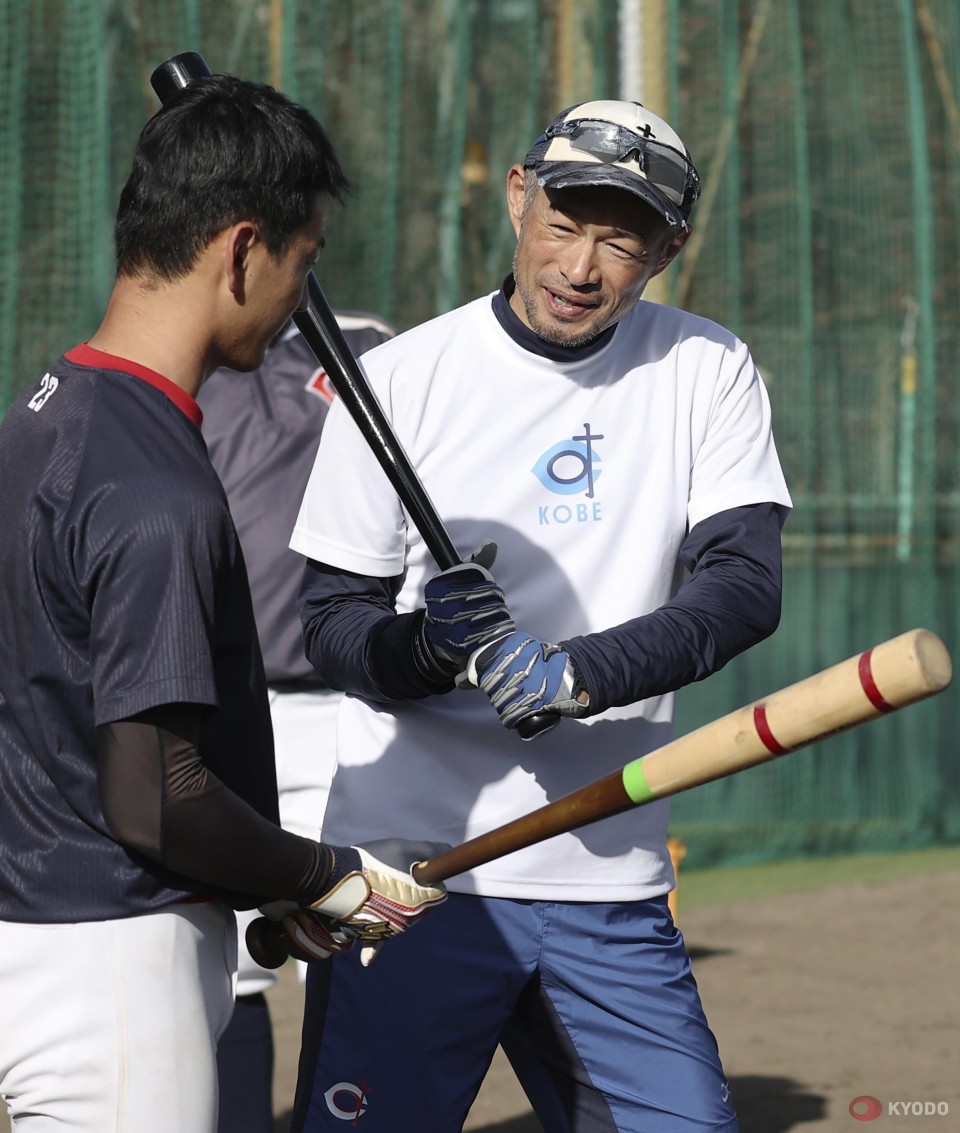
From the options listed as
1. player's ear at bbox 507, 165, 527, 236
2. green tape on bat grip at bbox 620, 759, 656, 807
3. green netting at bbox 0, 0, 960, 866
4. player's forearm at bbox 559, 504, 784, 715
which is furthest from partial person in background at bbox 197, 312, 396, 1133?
green netting at bbox 0, 0, 960, 866

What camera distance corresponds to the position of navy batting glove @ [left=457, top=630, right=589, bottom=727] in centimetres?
236

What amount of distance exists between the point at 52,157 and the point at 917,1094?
14.3ft

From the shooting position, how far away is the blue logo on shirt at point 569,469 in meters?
2.63

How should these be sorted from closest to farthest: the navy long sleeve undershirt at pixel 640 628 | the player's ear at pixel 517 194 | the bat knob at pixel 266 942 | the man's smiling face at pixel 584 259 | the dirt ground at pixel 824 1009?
1. the bat knob at pixel 266 942
2. the navy long sleeve undershirt at pixel 640 628
3. the man's smiling face at pixel 584 259
4. the player's ear at pixel 517 194
5. the dirt ground at pixel 824 1009

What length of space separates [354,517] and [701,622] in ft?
1.87

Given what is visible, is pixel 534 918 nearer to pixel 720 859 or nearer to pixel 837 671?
pixel 837 671

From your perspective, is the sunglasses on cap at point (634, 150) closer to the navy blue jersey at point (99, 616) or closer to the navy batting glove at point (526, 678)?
the navy batting glove at point (526, 678)

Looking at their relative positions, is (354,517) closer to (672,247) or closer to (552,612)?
(552,612)

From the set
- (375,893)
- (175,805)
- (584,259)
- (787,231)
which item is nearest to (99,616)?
(175,805)

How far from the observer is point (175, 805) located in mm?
1864

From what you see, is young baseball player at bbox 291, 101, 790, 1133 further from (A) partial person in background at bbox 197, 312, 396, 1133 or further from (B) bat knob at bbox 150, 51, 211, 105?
(A) partial person in background at bbox 197, 312, 396, 1133

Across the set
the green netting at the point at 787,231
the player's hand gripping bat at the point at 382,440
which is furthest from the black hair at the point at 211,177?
the green netting at the point at 787,231

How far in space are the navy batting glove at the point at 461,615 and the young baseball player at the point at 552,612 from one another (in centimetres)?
3

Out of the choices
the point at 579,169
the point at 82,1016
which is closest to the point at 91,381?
the point at 82,1016
